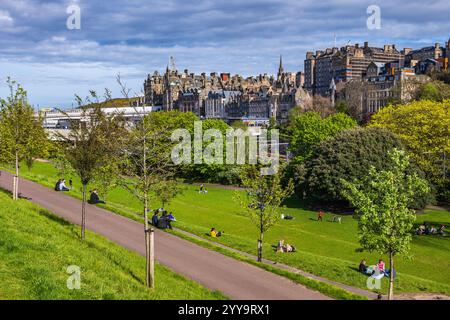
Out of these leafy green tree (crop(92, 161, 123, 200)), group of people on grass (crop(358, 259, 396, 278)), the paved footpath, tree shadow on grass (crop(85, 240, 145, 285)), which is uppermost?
leafy green tree (crop(92, 161, 123, 200))

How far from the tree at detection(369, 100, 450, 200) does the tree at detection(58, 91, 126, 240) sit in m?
41.3

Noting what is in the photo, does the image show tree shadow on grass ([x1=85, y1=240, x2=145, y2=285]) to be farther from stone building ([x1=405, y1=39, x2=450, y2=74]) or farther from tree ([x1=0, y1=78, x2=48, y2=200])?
stone building ([x1=405, y1=39, x2=450, y2=74])

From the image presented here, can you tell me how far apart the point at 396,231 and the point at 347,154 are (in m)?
32.8

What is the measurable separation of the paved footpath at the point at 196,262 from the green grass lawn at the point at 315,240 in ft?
9.90

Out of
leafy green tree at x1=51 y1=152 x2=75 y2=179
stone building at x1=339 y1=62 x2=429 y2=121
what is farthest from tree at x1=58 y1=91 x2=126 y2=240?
stone building at x1=339 y1=62 x2=429 y2=121

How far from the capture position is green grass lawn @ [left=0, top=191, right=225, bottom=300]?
13094 mm

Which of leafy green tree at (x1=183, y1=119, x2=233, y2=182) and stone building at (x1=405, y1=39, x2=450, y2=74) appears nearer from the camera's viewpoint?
leafy green tree at (x1=183, y1=119, x2=233, y2=182)

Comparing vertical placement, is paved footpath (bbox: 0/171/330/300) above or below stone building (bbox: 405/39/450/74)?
below

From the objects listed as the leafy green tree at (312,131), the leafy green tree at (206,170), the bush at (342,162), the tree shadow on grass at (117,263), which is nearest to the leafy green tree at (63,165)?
the tree shadow on grass at (117,263)

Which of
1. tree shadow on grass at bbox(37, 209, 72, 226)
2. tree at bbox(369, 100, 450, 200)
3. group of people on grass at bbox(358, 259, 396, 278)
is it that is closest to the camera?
group of people on grass at bbox(358, 259, 396, 278)

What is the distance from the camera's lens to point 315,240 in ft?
114

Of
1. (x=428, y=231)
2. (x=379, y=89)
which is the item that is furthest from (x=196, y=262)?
(x=379, y=89)
